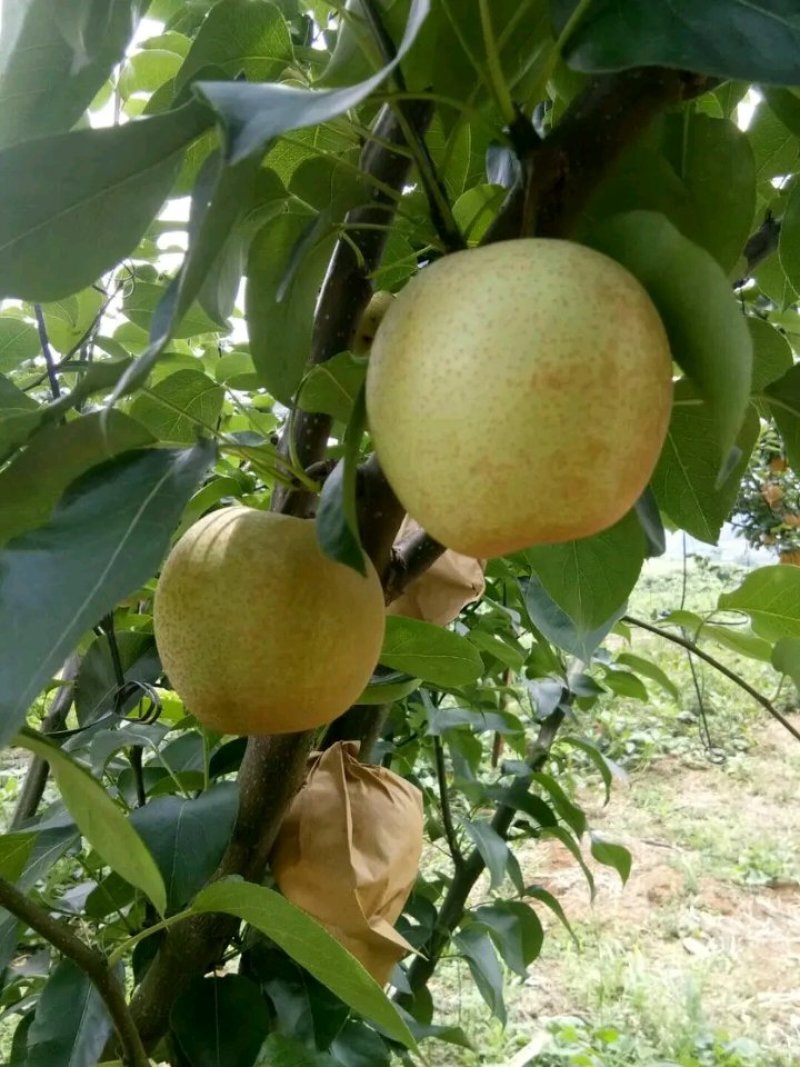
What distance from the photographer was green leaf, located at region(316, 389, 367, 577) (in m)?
0.28

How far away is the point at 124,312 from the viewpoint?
0.74 m

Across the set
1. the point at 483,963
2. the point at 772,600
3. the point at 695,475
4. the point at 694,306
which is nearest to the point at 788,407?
the point at 695,475

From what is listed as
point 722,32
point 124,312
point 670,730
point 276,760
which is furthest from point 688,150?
point 670,730

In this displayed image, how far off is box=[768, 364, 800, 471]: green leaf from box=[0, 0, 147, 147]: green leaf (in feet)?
1.03

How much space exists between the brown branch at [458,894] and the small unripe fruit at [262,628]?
66 cm

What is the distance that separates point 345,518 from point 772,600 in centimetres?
51

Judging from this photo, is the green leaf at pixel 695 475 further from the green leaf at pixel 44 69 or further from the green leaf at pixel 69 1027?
the green leaf at pixel 69 1027

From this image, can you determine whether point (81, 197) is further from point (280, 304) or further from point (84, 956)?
point (84, 956)

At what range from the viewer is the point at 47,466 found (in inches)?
13.3

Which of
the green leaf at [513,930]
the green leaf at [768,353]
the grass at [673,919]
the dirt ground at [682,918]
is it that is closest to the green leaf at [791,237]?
the green leaf at [768,353]

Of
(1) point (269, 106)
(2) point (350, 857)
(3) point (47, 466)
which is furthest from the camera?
(2) point (350, 857)

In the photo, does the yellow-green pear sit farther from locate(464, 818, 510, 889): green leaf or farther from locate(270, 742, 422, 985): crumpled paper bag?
locate(464, 818, 510, 889): green leaf

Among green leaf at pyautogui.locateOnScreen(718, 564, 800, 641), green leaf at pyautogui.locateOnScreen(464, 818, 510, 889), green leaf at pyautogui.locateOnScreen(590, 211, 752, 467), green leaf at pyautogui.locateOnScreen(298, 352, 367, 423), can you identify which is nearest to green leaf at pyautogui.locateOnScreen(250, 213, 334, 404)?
green leaf at pyautogui.locateOnScreen(298, 352, 367, 423)

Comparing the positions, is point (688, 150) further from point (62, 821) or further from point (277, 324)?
point (62, 821)
